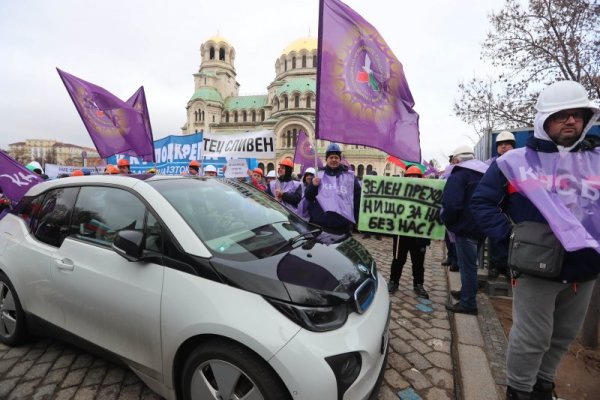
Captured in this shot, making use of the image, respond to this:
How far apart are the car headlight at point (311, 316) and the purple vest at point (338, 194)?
2516 millimetres

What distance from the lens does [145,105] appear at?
7.54m

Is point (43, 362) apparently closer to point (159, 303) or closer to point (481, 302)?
point (159, 303)

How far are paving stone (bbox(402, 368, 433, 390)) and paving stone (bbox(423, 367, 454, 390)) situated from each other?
0.17 ft

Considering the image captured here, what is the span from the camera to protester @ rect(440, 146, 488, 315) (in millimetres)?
3654

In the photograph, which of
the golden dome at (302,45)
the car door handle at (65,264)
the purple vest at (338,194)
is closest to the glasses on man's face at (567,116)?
the purple vest at (338,194)

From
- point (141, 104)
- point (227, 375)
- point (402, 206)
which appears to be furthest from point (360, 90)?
point (141, 104)

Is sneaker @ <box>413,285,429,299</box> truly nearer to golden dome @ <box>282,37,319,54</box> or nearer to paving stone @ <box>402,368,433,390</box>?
paving stone @ <box>402,368,433,390</box>

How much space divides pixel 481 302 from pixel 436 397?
2298 millimetres

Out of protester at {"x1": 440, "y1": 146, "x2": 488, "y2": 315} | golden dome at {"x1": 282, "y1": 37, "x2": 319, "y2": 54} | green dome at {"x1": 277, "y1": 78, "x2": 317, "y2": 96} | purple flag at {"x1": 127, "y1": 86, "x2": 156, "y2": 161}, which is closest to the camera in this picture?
protester at {"x1": 440, "y1": 146, "x2": 488, "y2": 315}

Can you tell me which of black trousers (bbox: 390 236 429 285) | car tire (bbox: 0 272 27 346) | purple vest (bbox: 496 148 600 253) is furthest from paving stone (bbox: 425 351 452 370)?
car tire (bbox: 0 272 27 346)

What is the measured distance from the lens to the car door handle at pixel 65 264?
2.50 m

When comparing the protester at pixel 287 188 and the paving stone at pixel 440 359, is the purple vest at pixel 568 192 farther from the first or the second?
the protester at pixel 287 188

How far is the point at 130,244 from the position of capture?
210cm

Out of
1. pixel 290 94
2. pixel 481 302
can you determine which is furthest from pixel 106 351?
pixel 290 94
